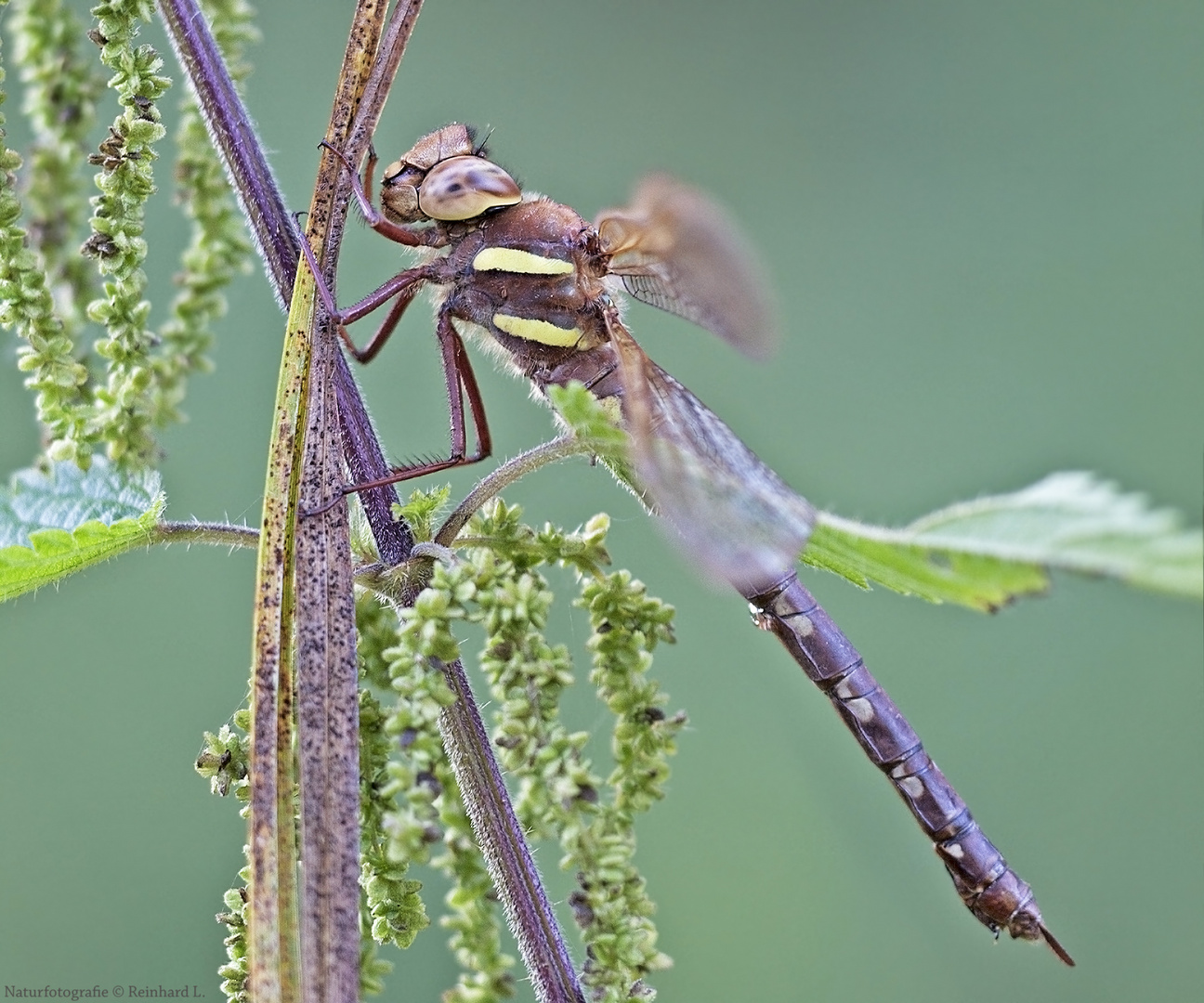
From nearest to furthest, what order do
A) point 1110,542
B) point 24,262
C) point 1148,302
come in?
1. point 1110,542
2. point 24,262
3. point 1148,302

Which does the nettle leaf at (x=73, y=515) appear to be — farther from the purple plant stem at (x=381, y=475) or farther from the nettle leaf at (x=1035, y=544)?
the nettle leaf at (x=1035, y=544)

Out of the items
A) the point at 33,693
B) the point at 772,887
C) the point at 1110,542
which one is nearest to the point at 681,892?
the point at 772,887

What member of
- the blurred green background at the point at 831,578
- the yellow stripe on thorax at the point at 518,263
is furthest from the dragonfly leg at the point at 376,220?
the blurred green background at the point at 831,578

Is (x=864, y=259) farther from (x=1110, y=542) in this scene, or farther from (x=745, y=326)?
(x=1110, y=542)

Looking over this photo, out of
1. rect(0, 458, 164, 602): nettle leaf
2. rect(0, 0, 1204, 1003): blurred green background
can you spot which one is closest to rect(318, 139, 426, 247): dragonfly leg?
rect(0, 458, 164, 602): nettle leaf

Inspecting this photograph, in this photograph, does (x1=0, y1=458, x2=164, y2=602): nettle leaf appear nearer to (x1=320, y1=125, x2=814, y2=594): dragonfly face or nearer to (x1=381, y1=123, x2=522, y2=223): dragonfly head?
(x1=320, y1=125, x2=814, y2=594): dragonfly face

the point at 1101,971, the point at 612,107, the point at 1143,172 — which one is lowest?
the point at 1101,971
